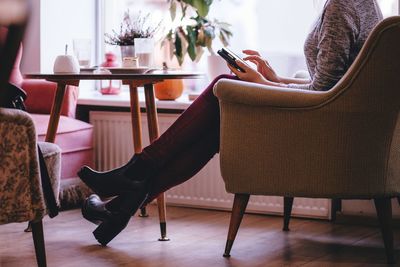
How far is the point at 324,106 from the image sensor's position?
76.9 inches

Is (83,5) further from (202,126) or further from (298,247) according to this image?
(298,247)

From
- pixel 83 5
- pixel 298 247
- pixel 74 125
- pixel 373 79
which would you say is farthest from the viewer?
pixel 83 5

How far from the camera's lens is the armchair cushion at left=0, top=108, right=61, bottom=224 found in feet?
5.50

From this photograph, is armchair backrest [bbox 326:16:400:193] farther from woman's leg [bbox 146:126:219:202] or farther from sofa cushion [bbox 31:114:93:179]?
sofa cushion [bbox 31:114:93:179]

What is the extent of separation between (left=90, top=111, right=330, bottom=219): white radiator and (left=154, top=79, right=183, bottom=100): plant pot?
0.11m

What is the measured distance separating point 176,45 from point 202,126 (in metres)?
1.19

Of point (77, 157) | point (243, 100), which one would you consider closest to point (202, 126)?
point (243, 100)

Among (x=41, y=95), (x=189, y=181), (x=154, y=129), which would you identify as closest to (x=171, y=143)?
(x=154, y=129)

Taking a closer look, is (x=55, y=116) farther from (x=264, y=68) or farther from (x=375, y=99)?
(x=375, y=99)

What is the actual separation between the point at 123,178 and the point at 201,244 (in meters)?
0.43

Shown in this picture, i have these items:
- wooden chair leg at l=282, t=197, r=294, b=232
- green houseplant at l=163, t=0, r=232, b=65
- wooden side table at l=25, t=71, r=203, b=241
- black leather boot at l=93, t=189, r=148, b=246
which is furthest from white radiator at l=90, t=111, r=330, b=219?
black leather boot at l=93, t=189, r=148, b=246

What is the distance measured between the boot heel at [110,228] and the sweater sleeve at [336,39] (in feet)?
2.76

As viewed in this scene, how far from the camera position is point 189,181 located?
3094mm

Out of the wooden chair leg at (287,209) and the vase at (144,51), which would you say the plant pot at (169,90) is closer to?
the vase at (144,51)
